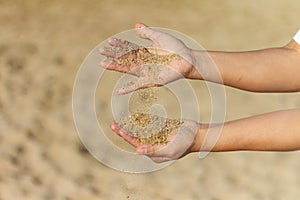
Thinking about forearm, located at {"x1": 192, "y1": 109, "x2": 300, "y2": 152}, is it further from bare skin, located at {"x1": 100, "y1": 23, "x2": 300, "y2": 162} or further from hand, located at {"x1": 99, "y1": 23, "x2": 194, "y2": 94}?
hand, located at {"x1": 99, "y1": 23, "x2": 194, "y2": 94}

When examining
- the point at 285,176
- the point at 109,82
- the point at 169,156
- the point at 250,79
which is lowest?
the point at 285,176

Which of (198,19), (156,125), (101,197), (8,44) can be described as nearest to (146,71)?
(156,125)

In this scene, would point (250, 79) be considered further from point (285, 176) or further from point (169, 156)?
point (285, 176)

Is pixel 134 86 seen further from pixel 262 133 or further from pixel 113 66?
pixel 262 133

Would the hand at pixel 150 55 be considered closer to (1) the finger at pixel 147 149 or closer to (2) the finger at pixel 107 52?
(2) the finger at pixel 107 52

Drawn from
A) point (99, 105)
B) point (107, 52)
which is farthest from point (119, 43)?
point (99, 105)

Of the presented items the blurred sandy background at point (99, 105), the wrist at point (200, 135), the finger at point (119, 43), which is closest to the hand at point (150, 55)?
the finger at point (119, 43)

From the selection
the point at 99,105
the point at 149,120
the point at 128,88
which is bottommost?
the point at 99,105
